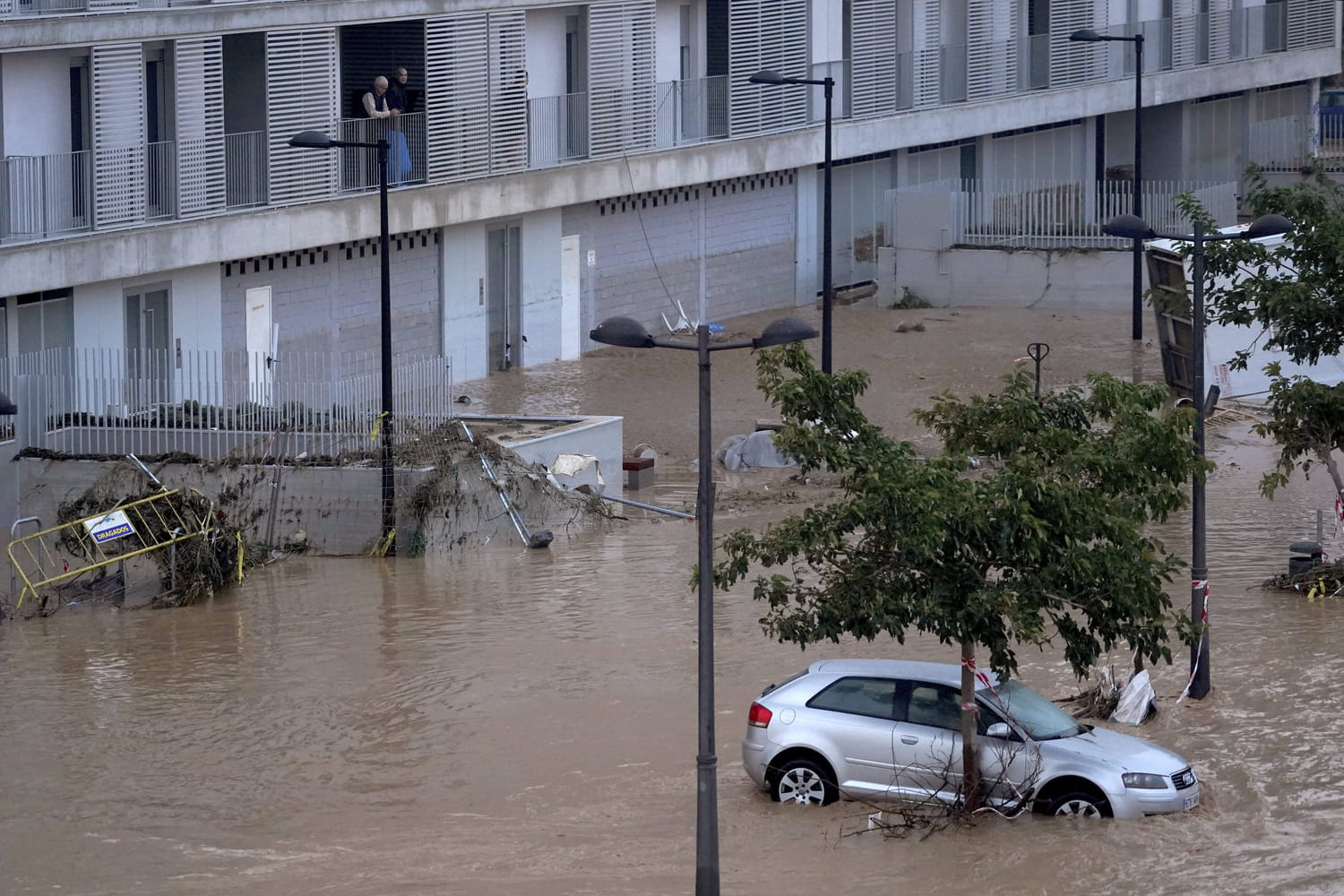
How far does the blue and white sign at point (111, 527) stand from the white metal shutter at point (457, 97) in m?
14.5

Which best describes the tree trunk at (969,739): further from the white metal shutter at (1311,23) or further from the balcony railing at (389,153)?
the white metal shutter at (1311,23)

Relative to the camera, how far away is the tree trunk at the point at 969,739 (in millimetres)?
14711

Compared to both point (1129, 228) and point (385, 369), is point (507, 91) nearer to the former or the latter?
point (385, 369)

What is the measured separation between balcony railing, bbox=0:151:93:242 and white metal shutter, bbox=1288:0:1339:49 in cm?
4166

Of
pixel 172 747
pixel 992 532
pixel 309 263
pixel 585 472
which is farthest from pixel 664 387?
pixel 992 532

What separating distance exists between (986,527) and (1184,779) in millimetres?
2266

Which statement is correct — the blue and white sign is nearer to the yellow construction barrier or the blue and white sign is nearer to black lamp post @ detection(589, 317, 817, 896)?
the yellow construction barrier

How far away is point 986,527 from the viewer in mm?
14539

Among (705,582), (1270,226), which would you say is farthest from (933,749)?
(1270,226)

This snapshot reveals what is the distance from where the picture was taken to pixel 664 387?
1453 inches

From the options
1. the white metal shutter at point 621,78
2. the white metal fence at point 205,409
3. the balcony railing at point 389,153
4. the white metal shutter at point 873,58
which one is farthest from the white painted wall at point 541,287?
the white metal fence at point 205,409

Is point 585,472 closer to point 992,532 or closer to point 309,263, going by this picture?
point 309,263

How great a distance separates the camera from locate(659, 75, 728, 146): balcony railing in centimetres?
4172

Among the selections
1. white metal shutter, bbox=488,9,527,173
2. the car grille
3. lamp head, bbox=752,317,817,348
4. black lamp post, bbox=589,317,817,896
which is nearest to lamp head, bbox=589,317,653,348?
black lamp post, bbox=589,317,817,896
